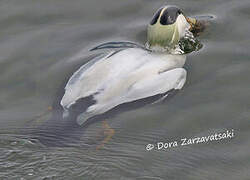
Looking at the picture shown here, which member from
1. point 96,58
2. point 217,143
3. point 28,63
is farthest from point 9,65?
point 217,143

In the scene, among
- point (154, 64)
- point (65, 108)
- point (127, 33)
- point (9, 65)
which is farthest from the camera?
point (127, 33)

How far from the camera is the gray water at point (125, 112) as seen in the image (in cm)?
522

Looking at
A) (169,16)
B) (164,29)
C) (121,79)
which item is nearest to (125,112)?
(121,79)

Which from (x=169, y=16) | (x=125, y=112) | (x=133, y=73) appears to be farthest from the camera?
(x=169, y=16)

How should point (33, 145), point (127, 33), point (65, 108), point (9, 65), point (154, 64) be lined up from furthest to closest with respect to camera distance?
point (127, 33)
point (9, 65)
point (154, 64)
point (65, 108)
point (33, 145)

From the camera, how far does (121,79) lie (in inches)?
239

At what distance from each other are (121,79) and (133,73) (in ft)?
0.53

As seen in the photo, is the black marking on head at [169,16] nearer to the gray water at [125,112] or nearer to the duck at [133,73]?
the duck at [133,73]

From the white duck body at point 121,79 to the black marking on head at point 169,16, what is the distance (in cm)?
39

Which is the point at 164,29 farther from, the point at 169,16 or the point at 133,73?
the point at 133,73

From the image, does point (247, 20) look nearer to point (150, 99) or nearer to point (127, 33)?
point (127, 33)

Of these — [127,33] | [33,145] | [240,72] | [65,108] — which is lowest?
[33,145]

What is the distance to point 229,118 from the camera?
234 inches

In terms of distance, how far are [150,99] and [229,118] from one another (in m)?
0.80
